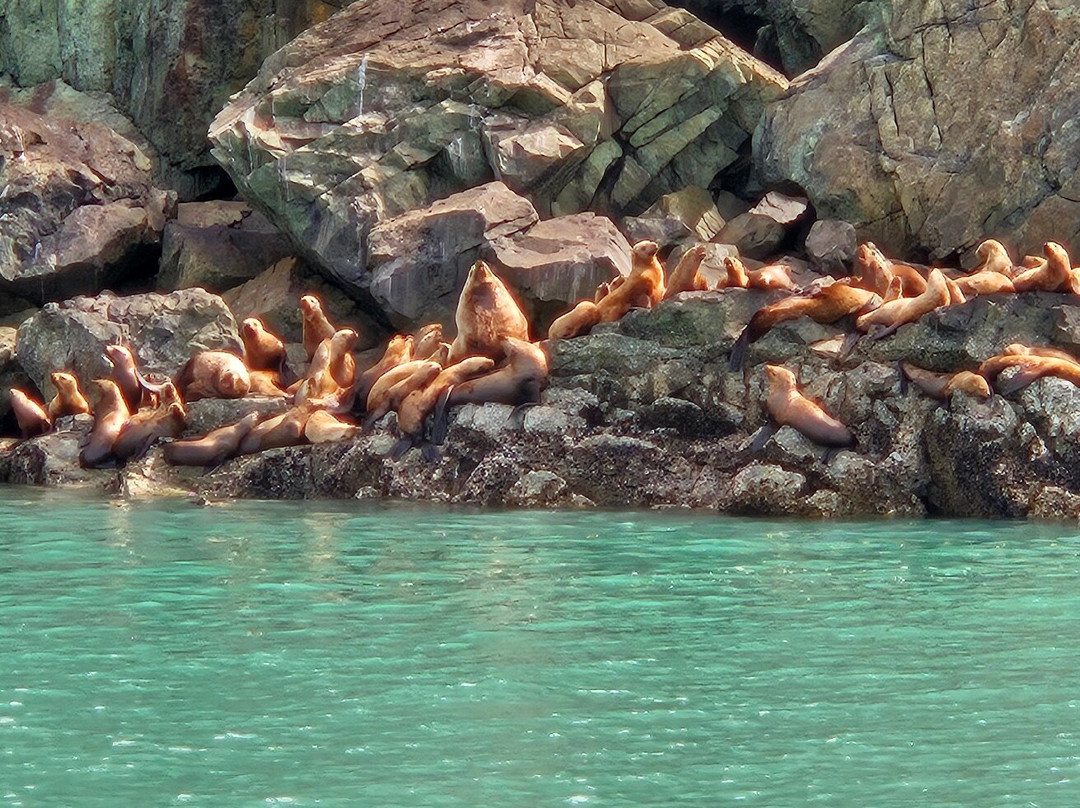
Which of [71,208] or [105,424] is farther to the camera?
[71,208]

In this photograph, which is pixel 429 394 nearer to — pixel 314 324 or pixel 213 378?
pixel 213 378

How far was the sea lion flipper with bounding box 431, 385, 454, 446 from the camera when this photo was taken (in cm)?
1352

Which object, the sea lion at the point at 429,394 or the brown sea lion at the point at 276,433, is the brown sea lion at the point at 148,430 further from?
the sea lion at the point at 429,394

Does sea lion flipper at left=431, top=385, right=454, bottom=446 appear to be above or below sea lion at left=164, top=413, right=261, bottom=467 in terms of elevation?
above

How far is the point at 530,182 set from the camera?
18891 millimetres

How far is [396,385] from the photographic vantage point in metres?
14.1

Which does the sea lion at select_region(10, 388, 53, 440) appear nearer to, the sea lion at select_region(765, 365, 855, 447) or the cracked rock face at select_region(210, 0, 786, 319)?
the cracked rock face at select_region(210, 0, 786, 319)

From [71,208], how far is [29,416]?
546 cm

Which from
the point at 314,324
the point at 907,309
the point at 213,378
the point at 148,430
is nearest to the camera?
the point at 907,309

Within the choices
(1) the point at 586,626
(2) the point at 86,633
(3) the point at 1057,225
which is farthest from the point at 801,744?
(3) the point at 1057,225

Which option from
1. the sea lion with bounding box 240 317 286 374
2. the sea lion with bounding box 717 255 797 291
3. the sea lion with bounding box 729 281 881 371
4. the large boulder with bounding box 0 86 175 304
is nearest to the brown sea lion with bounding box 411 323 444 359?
the sea lion with bounding box 240 317 286 374

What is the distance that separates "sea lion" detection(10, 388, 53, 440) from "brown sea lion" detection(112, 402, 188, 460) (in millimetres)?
1389

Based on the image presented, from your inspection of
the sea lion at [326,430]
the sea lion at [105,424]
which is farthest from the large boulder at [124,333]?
the sea lion at [326,430]

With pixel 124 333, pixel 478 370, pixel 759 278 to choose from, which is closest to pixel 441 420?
pixel 478 370
